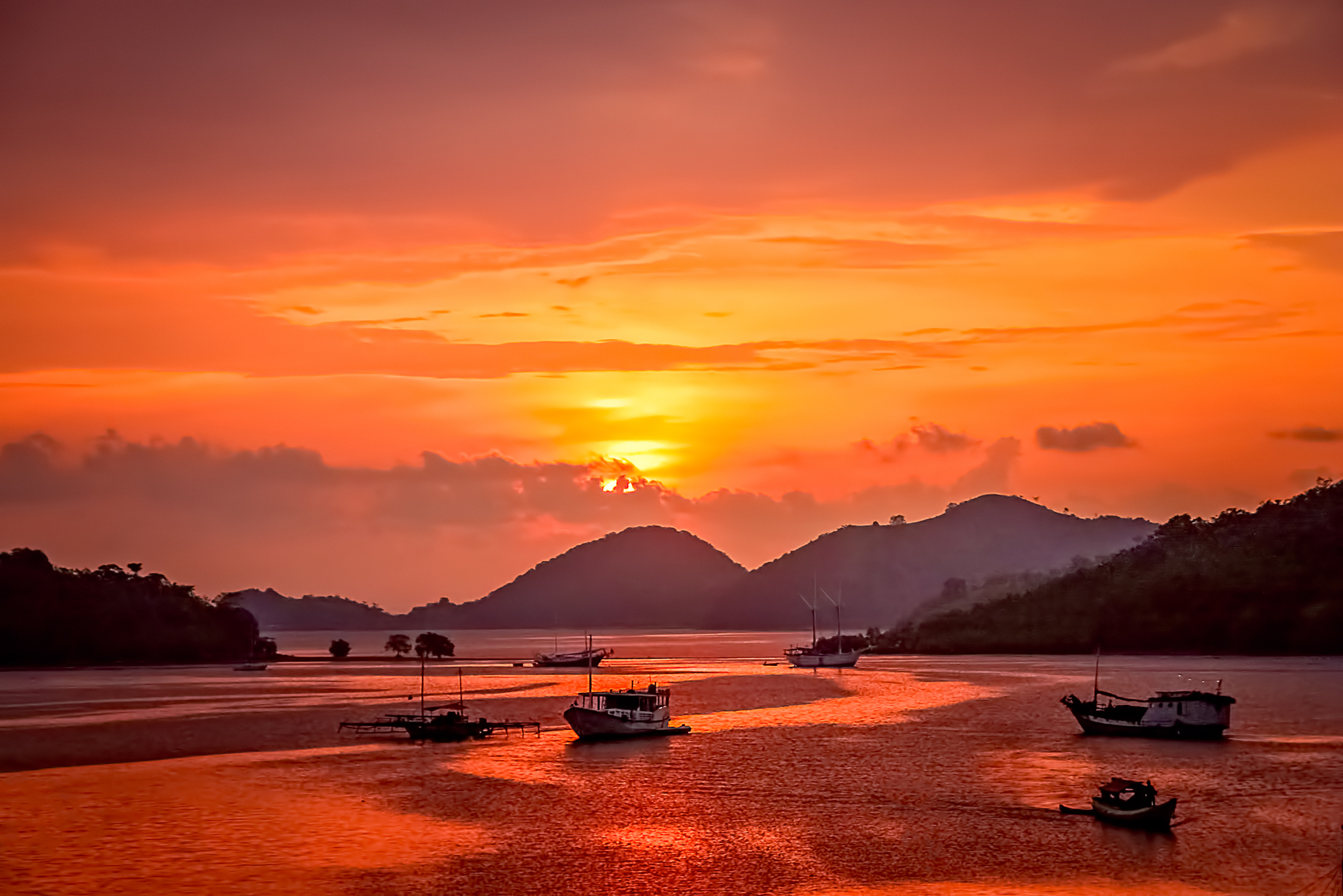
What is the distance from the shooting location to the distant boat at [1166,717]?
89.8m

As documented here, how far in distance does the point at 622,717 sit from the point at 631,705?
1.87m

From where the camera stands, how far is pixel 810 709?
122 metres

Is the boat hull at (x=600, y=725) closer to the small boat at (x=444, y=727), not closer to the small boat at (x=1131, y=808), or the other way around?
the small boat at (x=444, y=727)

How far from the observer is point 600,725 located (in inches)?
3652

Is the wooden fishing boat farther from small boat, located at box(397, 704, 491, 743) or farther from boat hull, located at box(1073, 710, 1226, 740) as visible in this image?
boat hull, located at box(1073, 710, 1226, 740)

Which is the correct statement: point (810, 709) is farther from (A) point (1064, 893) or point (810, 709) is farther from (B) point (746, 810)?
(A) point (1064, 893)

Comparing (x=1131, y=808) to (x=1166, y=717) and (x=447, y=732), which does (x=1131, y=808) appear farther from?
(x=447, y=732)

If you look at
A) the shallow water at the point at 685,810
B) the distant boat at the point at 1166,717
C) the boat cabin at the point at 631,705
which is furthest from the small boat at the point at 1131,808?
the boat cabin at the point at 631,705

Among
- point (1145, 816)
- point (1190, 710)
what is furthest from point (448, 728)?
point (1145, 816)

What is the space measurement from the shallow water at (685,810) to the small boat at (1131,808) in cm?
103

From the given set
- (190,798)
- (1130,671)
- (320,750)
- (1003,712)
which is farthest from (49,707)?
(1130,671)

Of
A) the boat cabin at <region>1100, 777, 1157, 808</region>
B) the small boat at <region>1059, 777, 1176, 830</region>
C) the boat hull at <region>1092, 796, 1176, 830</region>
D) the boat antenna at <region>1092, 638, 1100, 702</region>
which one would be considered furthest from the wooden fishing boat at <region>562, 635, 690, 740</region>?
the boat hull at <region>1092, 796, 1176, 830</region>

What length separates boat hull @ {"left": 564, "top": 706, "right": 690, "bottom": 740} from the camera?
9244 cm

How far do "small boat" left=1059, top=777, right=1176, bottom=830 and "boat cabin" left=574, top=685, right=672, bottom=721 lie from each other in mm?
40217
